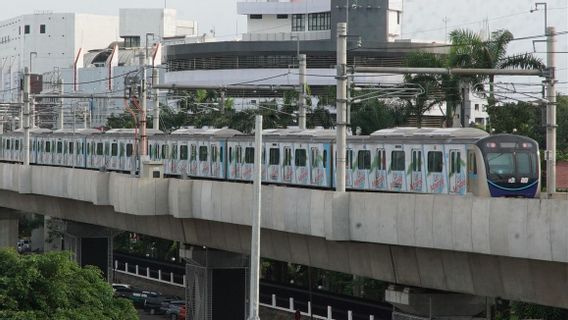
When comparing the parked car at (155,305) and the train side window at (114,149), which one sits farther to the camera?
the parked car at (155,305)

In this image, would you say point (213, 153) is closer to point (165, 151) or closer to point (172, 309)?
point (165, 151)

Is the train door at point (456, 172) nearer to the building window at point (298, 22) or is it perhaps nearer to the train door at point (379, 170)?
the train door at point (379, 170)

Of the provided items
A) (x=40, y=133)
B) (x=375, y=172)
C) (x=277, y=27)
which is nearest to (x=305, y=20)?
(x=277, y=27)

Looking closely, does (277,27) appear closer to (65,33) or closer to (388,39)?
(388,39)

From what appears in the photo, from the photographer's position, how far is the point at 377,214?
30641 mm

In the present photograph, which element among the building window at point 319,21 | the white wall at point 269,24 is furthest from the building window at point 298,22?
the white wall at point 269,24

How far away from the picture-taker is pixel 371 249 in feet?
110

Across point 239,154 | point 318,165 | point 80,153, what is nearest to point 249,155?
point 239,154

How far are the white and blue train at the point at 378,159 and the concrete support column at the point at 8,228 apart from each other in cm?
1555

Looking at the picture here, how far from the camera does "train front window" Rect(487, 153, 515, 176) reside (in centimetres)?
3694

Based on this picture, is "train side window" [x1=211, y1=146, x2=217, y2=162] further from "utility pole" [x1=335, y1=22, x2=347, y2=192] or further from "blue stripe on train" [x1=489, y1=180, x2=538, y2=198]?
"utility pole" [x1=335, y1=22, x2=347, y2=192]

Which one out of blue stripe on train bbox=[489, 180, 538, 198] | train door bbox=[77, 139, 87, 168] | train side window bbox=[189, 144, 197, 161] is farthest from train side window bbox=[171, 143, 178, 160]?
blue stripe on train bbox=[489, 180, 538, 198]

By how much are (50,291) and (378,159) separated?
38.7 ft

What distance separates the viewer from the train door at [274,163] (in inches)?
1882
